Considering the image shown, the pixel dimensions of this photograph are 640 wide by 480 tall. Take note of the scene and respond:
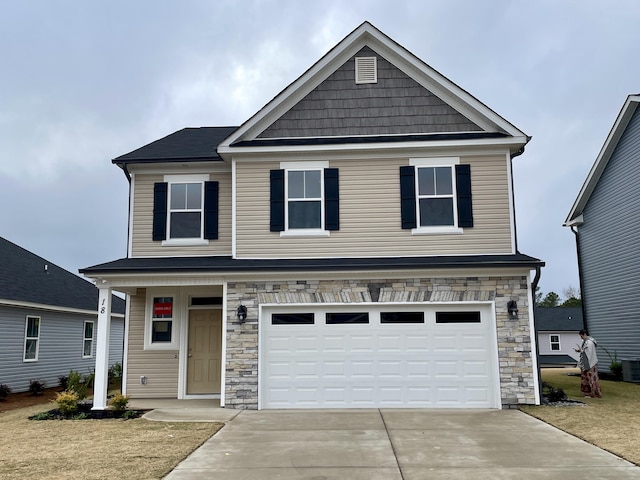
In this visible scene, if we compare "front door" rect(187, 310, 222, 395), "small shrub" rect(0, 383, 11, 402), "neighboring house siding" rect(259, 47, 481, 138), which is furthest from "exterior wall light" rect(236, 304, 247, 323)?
"small shrub" rect(0, 383, 11, 402)

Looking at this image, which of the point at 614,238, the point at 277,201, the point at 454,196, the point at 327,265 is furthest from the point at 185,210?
the point at 614,238

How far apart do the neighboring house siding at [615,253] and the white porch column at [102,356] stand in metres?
15.0

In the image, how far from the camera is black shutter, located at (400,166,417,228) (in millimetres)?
12477

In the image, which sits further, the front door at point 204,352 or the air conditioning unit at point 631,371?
the air conditioning unit at point 631,371

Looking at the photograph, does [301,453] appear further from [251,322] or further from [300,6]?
[300,6]

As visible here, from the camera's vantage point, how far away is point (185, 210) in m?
13.7

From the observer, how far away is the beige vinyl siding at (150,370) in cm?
1336

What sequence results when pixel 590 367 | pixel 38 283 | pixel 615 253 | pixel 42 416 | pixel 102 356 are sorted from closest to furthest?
pixel 42 416 < pixel 102 356 < pixel 590 367 < pixel 615 253 < pixel 38 283

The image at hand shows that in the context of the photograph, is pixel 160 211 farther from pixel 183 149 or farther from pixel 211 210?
pixel 183 149

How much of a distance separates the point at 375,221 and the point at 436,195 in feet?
4.82

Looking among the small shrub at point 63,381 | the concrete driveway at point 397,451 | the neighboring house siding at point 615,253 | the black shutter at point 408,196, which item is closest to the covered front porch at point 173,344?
the concrete driveway at point 397,451

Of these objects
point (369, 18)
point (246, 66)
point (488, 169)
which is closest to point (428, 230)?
point (488, 169)

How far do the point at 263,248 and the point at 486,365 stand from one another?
5300 millimetres

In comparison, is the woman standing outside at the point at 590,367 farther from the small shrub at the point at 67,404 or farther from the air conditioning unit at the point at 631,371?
the small shrub at the point at 67,404
